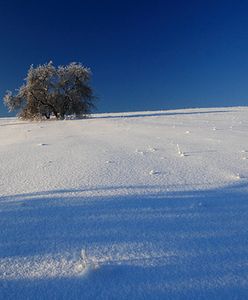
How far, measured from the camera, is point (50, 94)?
84.8ft

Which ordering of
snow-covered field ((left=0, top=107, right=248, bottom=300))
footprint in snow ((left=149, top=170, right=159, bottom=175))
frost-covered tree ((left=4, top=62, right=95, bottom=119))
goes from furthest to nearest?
1. frost-covered tree ((left=4, top=62, right=95, bottom=119))
2. footprint in snow ((left=149, top=170, right=159, bottom=175))
3. snow-covered field ((left=0, top=107, right=248, bottom=300))

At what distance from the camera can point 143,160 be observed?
583 centimetres

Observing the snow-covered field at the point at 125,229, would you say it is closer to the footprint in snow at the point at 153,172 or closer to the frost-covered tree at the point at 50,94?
the footprint in snow at the point at 153,172

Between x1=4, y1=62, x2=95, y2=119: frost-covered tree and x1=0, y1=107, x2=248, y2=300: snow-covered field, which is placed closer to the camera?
x1=0, y1=107, x2=248, y2=300: snow-covered field

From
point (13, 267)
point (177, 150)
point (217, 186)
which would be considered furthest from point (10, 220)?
point (177, 150)

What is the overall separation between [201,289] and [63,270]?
89 centimetres

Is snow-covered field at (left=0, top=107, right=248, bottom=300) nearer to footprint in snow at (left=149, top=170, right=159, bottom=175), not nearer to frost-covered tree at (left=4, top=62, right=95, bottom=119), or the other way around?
footprint in snow at (left=149, top=170, right=159, bottom=175)

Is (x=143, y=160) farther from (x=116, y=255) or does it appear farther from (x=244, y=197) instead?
(x=116, y=255)

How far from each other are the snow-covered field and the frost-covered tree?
20615 millimetres

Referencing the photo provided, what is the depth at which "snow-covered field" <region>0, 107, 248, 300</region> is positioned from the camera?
226cm

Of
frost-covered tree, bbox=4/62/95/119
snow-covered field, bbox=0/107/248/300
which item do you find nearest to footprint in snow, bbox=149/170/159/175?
snow-covered field, bbox=0/107/248/300

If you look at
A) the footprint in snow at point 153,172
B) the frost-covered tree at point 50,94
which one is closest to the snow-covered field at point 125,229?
the footprint in snow at point 153,172

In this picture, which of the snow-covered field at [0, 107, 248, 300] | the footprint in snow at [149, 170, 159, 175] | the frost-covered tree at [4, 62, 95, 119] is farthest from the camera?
the frost-covered tree at [4, 62, 95, 119]

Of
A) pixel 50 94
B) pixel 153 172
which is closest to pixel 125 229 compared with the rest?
pixel 153 172
